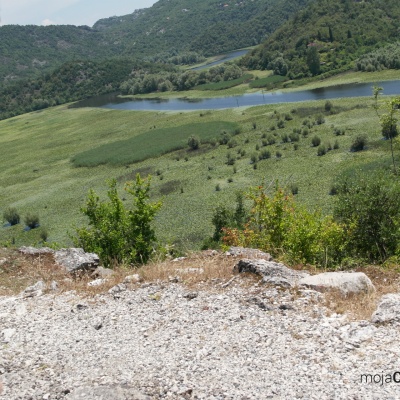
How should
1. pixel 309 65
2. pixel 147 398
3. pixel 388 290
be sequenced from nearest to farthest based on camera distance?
pixel 147 398
pixel 388 290
pixel 309 65

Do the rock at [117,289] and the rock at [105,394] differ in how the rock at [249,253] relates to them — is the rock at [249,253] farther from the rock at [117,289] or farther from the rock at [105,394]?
the rock at [105,394]

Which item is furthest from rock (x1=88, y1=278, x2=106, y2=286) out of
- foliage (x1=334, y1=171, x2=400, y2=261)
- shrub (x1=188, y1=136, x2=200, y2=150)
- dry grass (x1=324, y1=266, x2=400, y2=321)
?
shrub (x1=188, y1=136, x2=200, y2=150)

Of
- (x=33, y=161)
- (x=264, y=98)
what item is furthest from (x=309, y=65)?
(x=33, y=161)

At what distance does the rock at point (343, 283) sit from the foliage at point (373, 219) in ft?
26.3

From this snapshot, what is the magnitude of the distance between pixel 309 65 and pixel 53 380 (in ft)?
557

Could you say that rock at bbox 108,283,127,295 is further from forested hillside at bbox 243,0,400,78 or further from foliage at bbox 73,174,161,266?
forested hillside at bbox 243,0,400,78

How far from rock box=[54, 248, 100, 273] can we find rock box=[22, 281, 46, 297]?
1.92 m

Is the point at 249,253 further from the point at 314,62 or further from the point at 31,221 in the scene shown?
the point at 314,62

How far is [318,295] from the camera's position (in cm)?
1280

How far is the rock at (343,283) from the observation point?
13.0m

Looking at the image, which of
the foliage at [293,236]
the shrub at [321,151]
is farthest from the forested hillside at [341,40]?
the foliage at [293,236]

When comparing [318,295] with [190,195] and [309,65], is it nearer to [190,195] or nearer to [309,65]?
[190,195]

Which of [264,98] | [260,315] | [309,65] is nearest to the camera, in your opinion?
[260,315]

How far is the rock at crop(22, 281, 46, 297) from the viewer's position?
16031 millimetres
